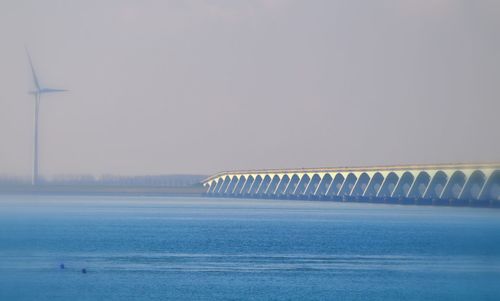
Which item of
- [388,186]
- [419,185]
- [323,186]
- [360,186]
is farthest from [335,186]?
[419,185]

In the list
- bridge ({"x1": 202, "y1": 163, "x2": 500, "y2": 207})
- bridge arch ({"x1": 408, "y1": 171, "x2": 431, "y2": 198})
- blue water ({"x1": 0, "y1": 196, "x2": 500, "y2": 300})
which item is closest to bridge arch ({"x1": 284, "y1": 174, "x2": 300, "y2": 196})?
bridge ({"x1": 202, "y1": 163, "x2": 500, "y2": 207})

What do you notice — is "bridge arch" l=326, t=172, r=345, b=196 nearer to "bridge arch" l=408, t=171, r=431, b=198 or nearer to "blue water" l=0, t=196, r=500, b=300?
"bridge arch" l=408, t=171, r=431, b=198

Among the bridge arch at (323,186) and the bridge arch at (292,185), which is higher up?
the bridge arch at (292,185)

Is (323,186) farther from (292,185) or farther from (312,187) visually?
(292,185)

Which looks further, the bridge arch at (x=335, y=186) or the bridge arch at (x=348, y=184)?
the bridge arch at (x=335, y=186)

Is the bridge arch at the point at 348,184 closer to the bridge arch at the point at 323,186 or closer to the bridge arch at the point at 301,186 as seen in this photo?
the bridge arch at the point at 323,186

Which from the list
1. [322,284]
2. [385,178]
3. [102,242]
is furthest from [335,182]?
[322,284]

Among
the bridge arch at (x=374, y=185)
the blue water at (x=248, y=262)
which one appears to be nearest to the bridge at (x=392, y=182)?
the bridge arch at (x=374, y=185)
